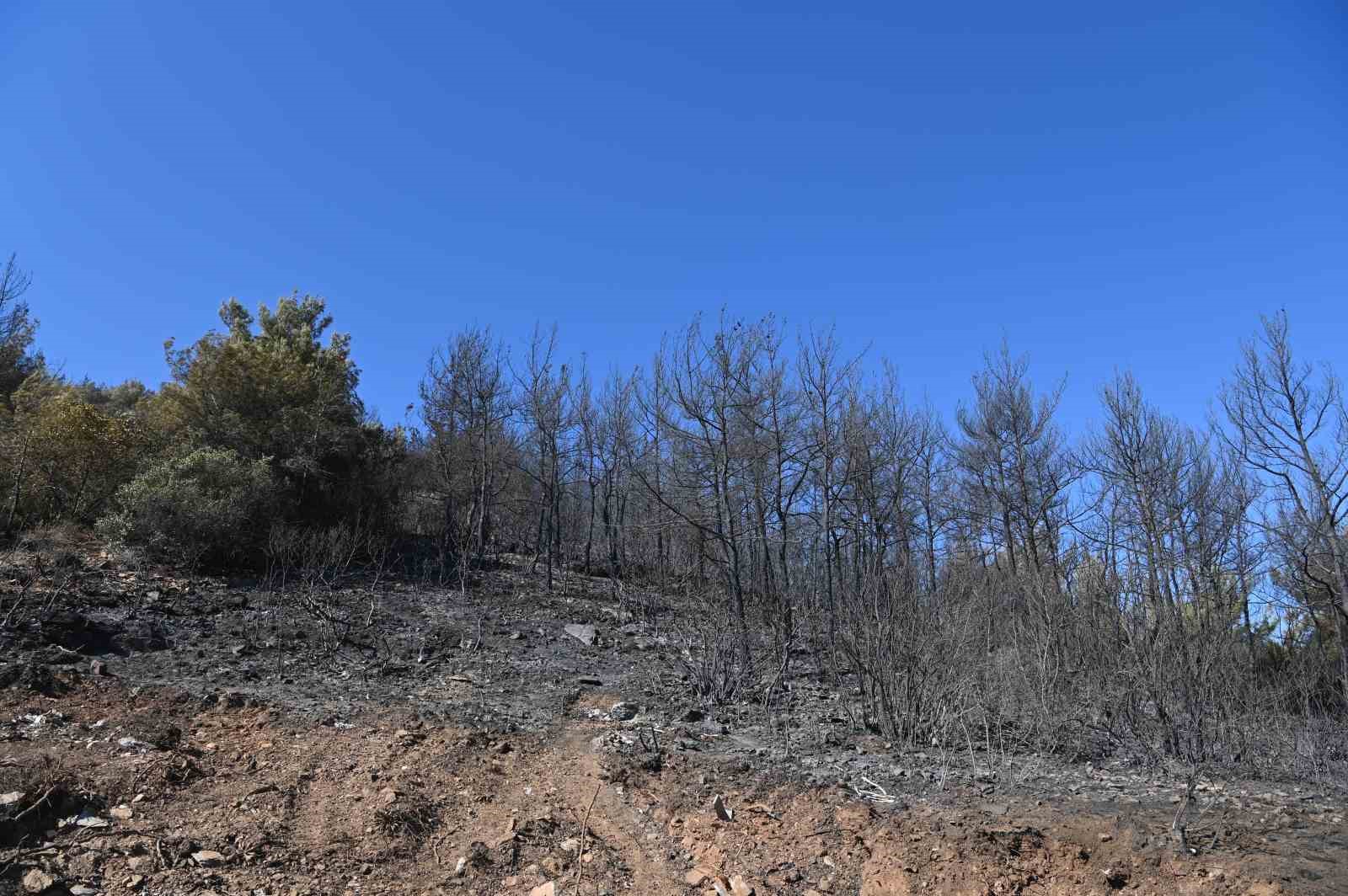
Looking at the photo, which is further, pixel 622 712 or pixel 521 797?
pixel 622 712

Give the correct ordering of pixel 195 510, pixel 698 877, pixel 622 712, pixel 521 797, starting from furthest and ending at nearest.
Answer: pixel 195 510, pixel 622 712, pixel 521 797, pixel 698 877

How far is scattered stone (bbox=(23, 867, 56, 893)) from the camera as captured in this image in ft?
13.5

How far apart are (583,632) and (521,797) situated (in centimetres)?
666

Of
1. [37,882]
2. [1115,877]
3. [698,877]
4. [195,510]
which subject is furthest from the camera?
[195,510]

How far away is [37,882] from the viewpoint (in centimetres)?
414

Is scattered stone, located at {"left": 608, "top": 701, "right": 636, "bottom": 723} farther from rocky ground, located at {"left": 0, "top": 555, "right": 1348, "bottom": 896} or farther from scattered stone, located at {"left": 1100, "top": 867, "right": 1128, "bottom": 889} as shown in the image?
scattered stone, located at {"left": 1100, "top": 867, "right": 1128, "bottom": 889}

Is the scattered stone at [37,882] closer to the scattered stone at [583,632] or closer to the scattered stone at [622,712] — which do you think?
the scattered stone at [622,712]

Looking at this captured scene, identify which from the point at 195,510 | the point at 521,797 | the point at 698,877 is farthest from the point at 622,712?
the point at 195,510

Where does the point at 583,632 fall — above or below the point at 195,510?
below

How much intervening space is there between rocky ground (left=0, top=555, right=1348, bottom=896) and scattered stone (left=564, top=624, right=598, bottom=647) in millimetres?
2796

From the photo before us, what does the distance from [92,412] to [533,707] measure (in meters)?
11.9

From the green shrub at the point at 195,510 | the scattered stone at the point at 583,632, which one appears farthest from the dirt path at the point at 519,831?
the green shrub at the point at 195,510

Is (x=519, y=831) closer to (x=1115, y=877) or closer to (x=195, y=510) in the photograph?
(x=1115, y=877)

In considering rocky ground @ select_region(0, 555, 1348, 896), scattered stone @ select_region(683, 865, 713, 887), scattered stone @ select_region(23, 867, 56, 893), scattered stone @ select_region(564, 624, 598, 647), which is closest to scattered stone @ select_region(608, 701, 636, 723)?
rocky ground @ select_region(0, 555, 1348, 896)
